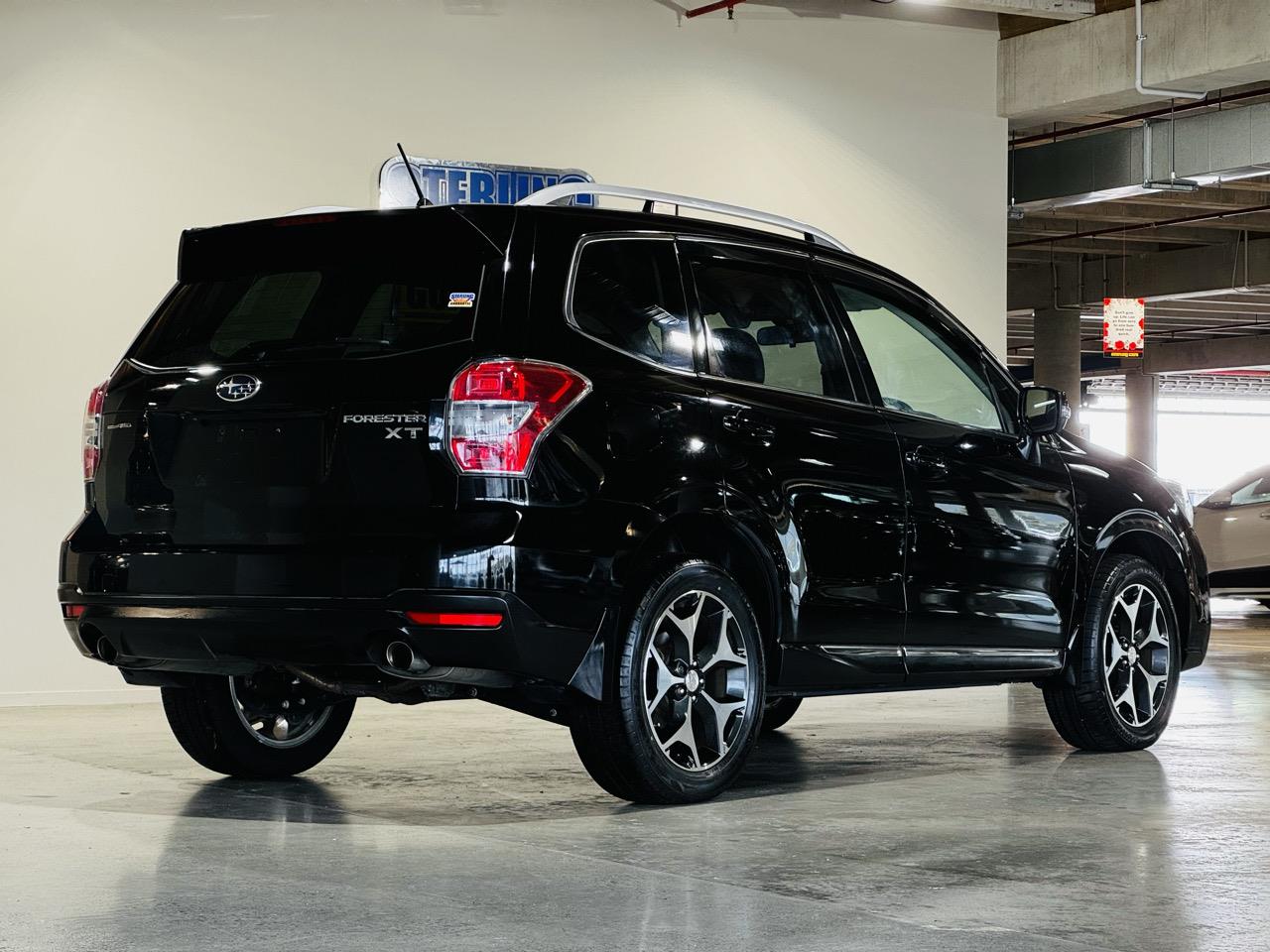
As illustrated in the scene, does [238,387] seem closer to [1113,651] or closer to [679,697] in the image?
[679,697]

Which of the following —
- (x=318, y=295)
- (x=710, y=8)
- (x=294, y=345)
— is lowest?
(x=294, y=345)

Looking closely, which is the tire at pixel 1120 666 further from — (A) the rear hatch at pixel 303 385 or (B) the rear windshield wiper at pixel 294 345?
(B) the rear windshield wiper at pixel 294 345

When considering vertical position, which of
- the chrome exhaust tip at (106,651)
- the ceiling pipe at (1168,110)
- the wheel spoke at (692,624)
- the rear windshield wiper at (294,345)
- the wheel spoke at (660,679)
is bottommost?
the wheel spoke at (660,679)

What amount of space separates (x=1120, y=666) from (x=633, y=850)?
9.97 feet

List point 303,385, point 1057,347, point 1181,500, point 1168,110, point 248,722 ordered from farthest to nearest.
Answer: point 1057,347
point 1168,110
point 1181,500
point 248,722
point 303,385

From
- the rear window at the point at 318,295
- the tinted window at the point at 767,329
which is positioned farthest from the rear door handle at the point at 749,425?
the rear window at the point at 318,295

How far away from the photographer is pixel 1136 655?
24.2 ft

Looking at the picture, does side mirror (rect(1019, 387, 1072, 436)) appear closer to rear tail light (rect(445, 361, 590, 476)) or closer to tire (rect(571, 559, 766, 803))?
tire (rect(571, 559, 766, 803))

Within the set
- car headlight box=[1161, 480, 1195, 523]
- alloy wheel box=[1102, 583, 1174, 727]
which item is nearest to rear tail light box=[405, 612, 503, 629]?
alloy wheel box=[1102, 583, 1174, 727]

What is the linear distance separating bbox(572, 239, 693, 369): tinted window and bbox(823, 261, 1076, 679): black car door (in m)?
Answer: 0.83

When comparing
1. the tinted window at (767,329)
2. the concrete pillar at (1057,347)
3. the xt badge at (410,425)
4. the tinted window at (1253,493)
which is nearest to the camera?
the xt badge at (410,425)

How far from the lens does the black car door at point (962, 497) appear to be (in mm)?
6297

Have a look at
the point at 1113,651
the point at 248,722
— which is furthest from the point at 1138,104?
the point at 248,722

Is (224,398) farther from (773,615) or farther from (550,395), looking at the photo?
(773,615)
